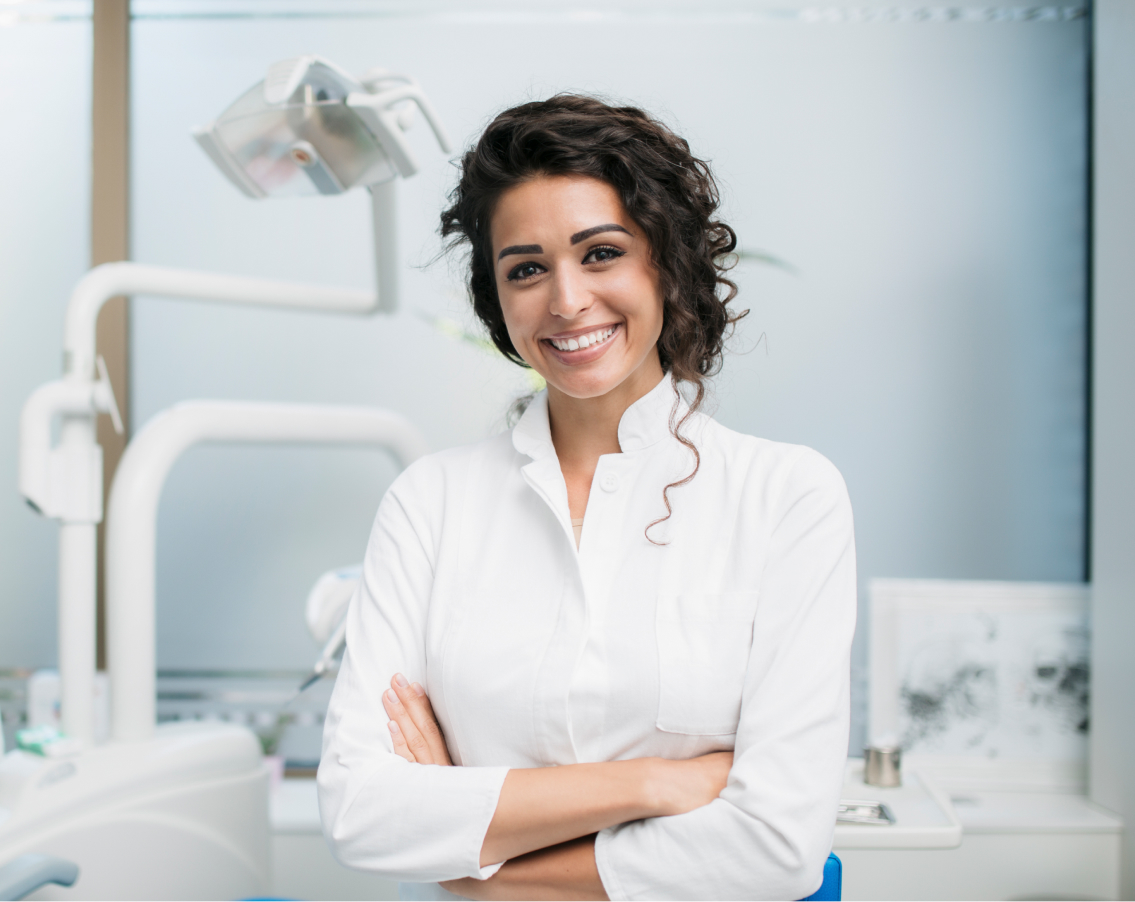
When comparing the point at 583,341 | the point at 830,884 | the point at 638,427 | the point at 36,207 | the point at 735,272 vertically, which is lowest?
the point at 830,884

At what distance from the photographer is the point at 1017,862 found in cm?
182

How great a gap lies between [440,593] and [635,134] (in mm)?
610

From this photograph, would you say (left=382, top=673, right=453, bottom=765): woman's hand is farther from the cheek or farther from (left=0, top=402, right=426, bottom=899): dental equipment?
(left=0, top=402, right=426, bottom=899): dental equipment

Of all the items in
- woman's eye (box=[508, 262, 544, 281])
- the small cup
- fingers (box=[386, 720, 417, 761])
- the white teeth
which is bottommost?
the small cup

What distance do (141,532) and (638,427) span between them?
97cm

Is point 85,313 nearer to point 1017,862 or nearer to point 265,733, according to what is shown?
point 265,733

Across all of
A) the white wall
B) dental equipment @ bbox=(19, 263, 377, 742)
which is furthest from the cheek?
the white wall

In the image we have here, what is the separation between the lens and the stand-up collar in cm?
110

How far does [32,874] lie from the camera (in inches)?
47.1

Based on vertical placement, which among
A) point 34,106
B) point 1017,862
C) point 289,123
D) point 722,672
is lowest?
point 1017,862

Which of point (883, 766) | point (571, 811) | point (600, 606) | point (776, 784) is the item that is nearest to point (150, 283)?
point (600, 606)

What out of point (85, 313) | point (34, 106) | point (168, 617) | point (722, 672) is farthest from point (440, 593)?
point (34, 106)

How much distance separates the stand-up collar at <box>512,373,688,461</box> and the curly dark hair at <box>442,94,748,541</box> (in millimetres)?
20

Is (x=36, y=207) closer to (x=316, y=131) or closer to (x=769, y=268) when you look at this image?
(x=316, y=131)
